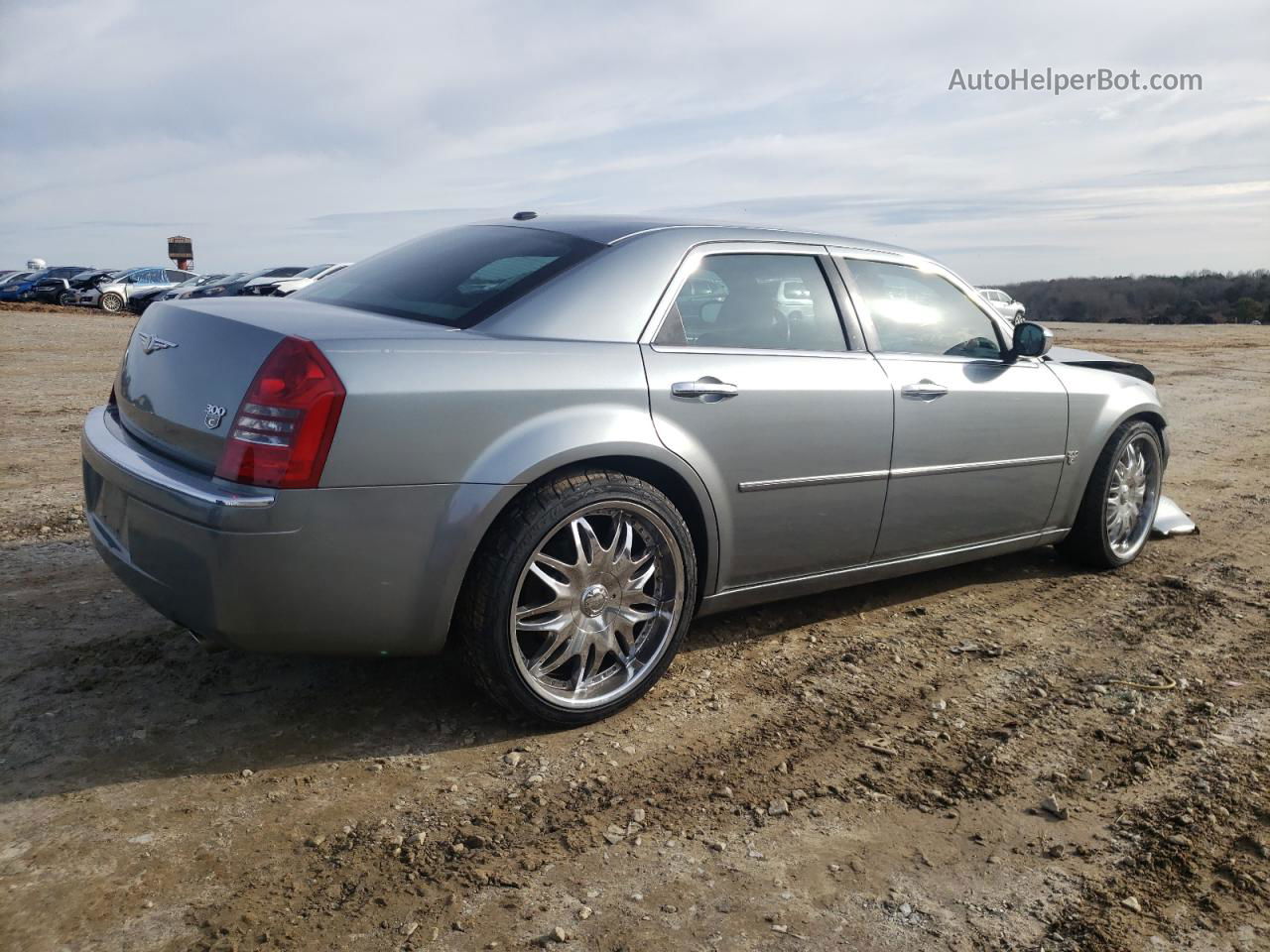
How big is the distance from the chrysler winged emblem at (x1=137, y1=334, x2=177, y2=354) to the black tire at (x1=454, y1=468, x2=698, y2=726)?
3.59 ft

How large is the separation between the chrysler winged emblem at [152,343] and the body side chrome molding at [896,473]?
1789mm

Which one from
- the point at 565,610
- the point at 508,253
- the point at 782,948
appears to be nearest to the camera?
the point at 782,948

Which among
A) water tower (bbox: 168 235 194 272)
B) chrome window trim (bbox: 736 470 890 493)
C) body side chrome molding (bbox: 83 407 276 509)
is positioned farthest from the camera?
water tower (bbox: 168 235 194 272)

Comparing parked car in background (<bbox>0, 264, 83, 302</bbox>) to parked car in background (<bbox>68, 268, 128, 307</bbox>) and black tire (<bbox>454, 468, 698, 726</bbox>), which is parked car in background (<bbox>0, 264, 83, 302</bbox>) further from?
black tire (<bbox>454, 468, 698, 726</bbox>)

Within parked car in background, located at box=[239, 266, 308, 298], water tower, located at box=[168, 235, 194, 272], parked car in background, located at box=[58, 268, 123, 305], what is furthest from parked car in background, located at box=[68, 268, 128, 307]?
water tower, located at box=[168, 235, 194, 272]

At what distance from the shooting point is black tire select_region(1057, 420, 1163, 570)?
4977mm

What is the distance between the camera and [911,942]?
7.34 feet

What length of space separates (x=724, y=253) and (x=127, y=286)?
106 feet

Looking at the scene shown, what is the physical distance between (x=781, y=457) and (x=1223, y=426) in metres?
8.20

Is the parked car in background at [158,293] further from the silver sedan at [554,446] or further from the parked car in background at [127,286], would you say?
the silver sedan at [554,446]

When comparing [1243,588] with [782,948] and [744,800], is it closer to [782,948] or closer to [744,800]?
[744,800]

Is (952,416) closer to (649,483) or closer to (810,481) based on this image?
(810,481)

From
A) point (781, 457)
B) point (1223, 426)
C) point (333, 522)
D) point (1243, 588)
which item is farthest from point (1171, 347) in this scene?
point (333, 522)

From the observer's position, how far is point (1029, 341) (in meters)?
4.53
